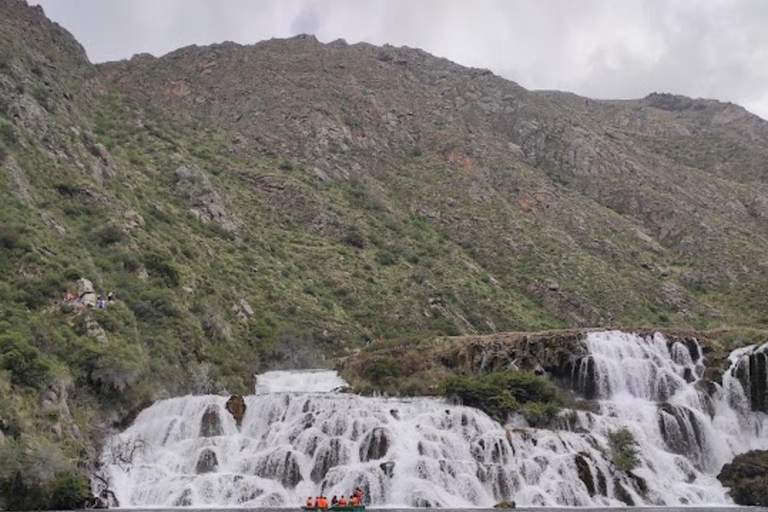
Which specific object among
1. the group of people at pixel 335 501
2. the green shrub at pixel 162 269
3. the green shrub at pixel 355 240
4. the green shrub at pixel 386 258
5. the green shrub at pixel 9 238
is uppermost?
the green shrub at pixel 355 240

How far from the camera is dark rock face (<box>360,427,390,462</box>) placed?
132 ft

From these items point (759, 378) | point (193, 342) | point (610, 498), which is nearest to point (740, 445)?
point (759, 378)

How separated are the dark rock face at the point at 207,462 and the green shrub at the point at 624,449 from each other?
2102 centimetres

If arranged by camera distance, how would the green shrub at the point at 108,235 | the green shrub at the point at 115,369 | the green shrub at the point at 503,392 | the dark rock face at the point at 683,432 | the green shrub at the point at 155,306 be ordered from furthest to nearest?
the green shrub at the point at 108,235, the green shrub at the point at 155,306, the green shrub at the point at 503,392, the dark rock face at the point at 683,432, the green shrub at the point at 115,369

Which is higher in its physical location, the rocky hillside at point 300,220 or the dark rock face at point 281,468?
the rocky hillside at point 300,220

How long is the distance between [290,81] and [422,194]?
37870 mm

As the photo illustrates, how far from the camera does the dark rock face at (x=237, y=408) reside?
44.4 metres

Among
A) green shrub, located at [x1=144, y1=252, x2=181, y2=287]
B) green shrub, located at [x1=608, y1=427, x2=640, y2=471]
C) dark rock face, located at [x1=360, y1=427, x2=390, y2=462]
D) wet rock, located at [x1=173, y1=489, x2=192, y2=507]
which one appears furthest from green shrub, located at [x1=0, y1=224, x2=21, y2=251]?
green shrub, located at [x1=608, y1=427, x2=640, y2=471]

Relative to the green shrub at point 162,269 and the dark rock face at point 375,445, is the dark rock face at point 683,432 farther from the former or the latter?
the green shrub at point 162,269

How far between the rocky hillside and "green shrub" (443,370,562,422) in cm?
1619

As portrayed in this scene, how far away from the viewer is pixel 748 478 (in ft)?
140

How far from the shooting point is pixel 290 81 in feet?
418

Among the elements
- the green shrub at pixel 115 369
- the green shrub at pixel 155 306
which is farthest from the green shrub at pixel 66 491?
the green shrub at pixel 155 306

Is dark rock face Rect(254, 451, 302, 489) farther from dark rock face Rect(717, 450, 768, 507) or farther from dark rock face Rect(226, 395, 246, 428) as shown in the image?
dark rock face Rect(717, 450, 768, 507)
